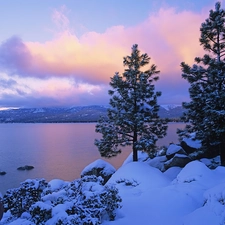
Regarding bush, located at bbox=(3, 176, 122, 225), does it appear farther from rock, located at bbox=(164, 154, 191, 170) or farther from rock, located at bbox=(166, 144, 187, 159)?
rock, located at bbox=(166, 144, 187, 159)

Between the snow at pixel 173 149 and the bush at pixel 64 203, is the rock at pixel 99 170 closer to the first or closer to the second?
the snow at pixel 173 149

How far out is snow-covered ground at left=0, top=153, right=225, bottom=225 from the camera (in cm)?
672

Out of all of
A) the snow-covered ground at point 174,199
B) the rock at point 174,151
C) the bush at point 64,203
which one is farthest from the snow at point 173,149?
the bush at point 64,203

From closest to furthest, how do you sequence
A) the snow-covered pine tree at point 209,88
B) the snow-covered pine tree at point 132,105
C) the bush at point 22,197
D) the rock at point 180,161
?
the bush at point 22,197
the snow-covered pine tree at point 209,88
the rock at point 180,161
the snow-covered pine tree at point 132,105

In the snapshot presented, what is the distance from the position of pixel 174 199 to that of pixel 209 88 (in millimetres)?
9724

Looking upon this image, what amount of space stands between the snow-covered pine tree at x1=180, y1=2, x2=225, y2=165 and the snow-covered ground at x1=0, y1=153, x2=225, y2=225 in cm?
372

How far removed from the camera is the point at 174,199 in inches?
334

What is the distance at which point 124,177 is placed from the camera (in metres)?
12.7

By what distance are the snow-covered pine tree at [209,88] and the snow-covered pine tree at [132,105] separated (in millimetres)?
2967

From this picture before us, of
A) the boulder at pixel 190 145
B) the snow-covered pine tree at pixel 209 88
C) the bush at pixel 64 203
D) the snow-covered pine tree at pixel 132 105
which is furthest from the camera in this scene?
the boulder at pixel 190 145

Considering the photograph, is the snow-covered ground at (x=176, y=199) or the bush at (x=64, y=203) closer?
the bush at (x=64, y=203)

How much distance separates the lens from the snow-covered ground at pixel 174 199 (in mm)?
6723

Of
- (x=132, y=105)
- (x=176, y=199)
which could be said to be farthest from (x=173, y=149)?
(x=176, y=199)

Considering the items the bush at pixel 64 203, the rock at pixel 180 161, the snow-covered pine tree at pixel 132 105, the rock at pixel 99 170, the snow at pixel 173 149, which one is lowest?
the rock at pixel 99 170
